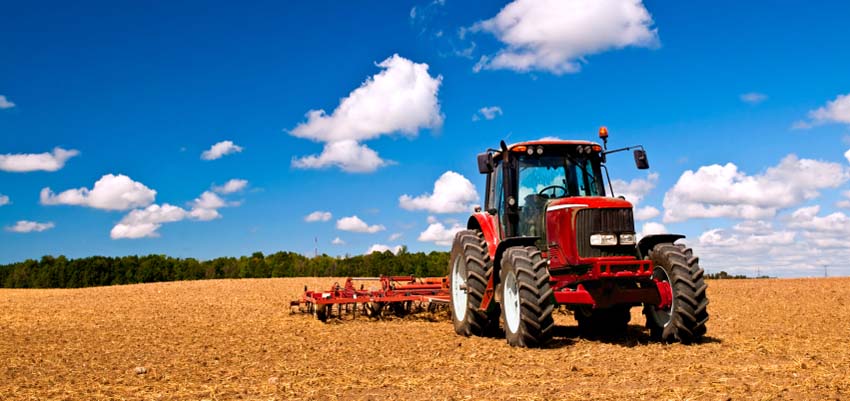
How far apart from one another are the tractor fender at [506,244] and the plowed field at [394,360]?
106 centimetres

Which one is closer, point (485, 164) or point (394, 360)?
point (394, 360)

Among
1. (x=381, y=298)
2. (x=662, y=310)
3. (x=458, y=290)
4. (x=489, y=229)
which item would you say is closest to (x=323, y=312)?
(x=381, y=298)

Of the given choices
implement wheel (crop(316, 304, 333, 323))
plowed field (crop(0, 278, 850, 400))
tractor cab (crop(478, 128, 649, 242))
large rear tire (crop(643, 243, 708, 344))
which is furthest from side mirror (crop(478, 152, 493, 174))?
implement wheel (crop(316, 304, 333, 323))

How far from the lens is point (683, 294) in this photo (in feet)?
30.8

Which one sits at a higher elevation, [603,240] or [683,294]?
[603,240]

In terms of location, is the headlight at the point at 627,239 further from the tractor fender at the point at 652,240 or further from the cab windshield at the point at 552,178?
the cab windshield at the point at 552,178

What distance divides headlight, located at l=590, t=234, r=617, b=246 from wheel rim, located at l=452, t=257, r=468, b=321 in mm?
2816

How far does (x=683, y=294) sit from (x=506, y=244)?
7.86 ft

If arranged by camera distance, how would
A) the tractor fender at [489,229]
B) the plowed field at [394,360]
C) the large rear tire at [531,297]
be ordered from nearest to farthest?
the plowed field at [394,360] → the large rear tire at [531,297] → the tractor fender at [489,229]

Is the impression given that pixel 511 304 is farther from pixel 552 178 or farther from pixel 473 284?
pixel 552 178

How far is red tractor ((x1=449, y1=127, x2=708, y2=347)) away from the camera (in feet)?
30.8

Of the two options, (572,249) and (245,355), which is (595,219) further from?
(245,355)

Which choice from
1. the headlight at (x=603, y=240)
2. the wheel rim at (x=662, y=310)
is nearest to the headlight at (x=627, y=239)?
the headlight at (x=603, y=240)

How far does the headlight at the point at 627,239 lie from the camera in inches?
388
